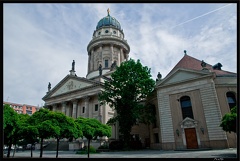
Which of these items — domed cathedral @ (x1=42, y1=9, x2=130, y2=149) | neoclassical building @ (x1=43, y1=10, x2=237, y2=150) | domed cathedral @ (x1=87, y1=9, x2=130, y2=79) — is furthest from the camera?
domed cathedral @ (x1=87, y1=9, x2=130, y2=79)

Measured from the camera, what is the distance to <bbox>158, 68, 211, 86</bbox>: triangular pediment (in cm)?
2598

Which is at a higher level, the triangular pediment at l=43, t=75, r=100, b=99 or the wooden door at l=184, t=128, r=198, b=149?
the triangular pediment at l=43, t=75, r=100, b=99

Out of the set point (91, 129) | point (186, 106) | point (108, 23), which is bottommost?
point (91, 129)

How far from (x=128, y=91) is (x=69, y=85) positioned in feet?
64.6

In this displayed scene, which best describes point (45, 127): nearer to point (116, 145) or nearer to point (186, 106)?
point (116, 145)

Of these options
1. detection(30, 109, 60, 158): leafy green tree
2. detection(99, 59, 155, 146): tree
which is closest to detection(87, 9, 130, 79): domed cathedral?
detection(99, 59, 155, 146): tree

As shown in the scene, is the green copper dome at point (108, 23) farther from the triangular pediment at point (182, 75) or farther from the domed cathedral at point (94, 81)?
the triangular pediment at point (182, 75)

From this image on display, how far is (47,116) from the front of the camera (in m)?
16.8

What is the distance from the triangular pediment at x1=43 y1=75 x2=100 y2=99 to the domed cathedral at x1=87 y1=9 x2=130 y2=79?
6.94 meters

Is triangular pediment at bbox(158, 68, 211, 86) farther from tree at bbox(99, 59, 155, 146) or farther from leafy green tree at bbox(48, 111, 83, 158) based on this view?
leafy green tree at bbox(48, 111, 83, 158)

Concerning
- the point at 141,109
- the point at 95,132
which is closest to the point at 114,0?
the point at 95,132

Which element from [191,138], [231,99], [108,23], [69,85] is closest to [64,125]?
[191,138]

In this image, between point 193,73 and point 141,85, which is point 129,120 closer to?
point 141,85

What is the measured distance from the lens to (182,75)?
27.4 metres
